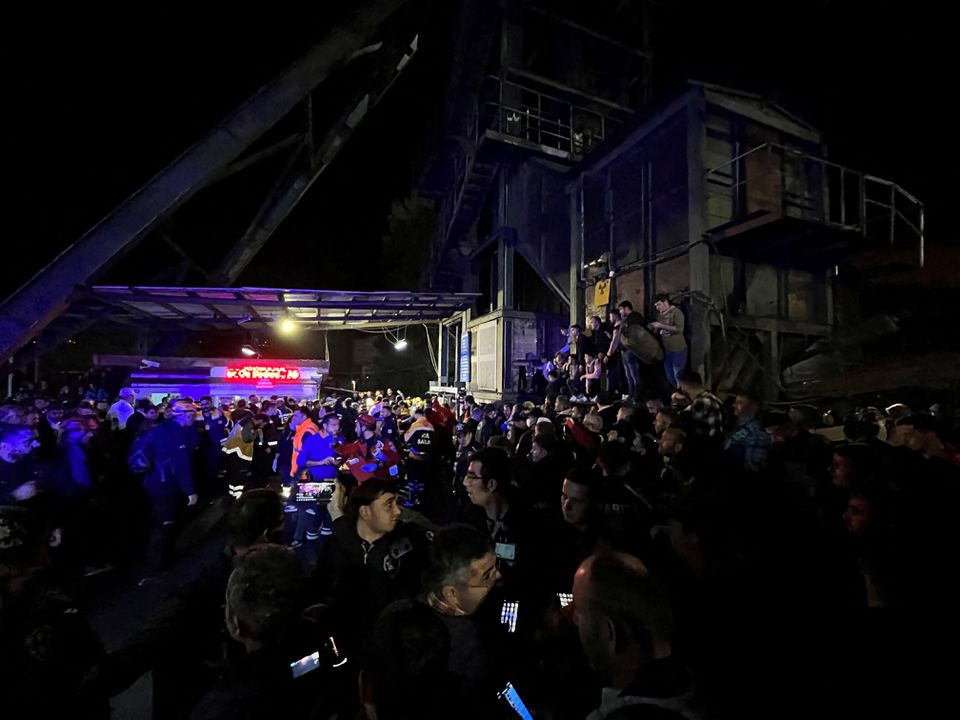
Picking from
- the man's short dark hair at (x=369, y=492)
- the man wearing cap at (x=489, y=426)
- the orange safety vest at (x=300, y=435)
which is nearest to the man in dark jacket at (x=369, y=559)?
the man's short dark hair at (x=369, y=492)

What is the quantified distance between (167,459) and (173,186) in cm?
1120

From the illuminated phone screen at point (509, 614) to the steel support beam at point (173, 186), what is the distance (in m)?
14.1

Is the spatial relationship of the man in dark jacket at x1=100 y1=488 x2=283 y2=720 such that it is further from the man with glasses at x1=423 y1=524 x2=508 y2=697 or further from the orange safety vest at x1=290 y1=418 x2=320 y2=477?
the orange safety vest at x1=290 y1=418 x2=320 y2=477

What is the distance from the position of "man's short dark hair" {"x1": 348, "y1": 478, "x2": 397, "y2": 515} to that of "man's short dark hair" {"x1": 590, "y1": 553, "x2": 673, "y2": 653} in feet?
6.07

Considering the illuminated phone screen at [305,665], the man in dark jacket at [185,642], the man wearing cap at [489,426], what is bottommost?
the man in dark jacket at [185,642]

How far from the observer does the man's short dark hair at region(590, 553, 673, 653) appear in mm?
1569

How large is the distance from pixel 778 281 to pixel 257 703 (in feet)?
41.9

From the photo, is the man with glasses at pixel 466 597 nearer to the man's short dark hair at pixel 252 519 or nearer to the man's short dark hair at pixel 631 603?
the man's short dark hair at pixel 631 603

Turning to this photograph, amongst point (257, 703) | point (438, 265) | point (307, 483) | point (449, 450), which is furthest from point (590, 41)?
point (257, 703)

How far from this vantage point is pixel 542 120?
52.3ft

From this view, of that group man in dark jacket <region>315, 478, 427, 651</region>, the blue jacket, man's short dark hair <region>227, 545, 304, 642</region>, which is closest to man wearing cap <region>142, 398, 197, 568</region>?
the blue jacket

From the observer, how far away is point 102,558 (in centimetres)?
620

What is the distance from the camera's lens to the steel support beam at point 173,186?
37.5ft

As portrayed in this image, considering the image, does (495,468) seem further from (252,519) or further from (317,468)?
(317,468)
